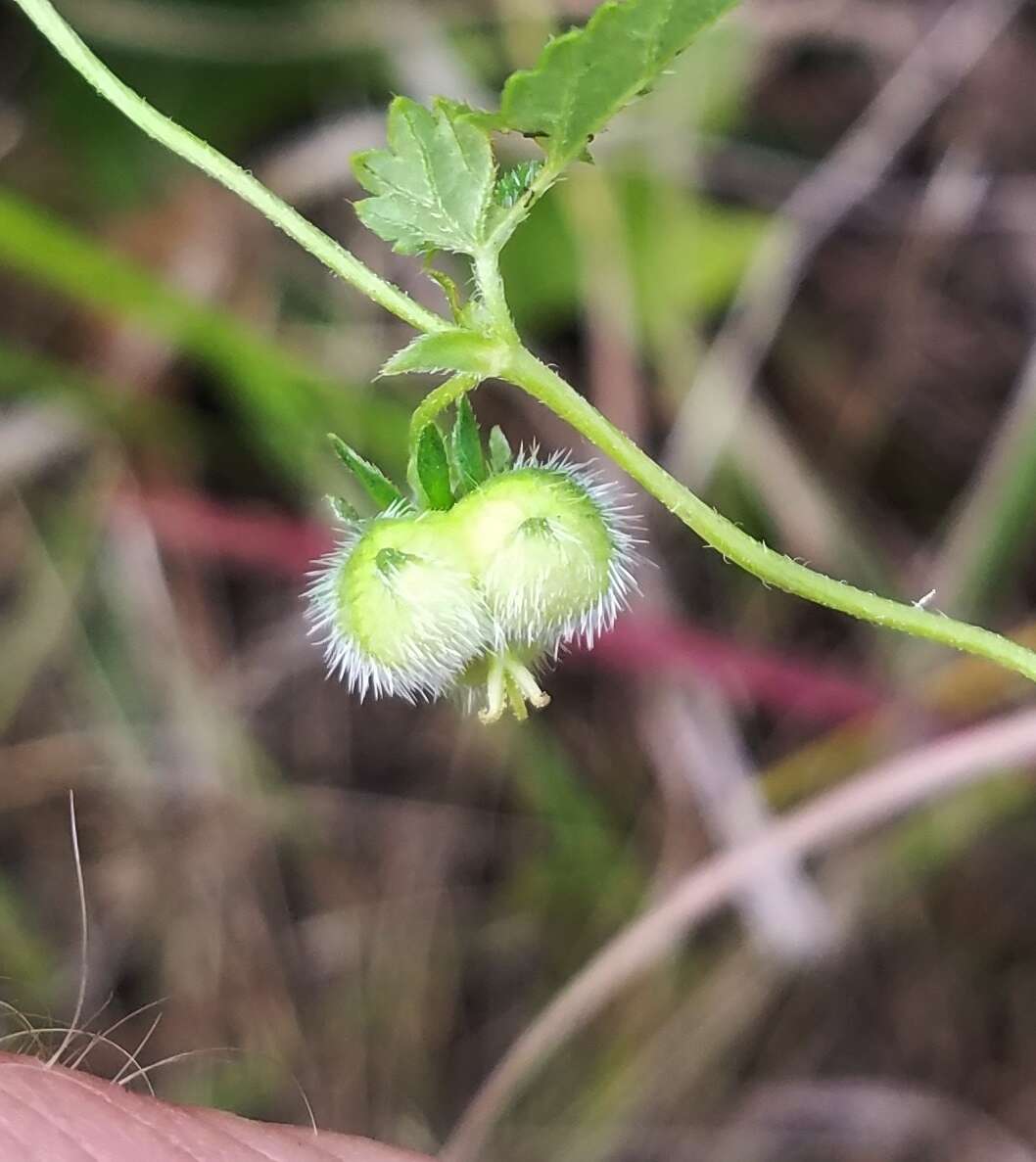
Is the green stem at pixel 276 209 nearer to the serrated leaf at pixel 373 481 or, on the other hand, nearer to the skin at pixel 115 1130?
the serrated leaf at pixel 373 481

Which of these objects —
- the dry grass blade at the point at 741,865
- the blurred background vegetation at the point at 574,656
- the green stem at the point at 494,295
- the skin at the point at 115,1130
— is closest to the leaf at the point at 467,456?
the green stem at the point at 494,295

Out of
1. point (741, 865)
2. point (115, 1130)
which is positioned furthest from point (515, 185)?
point (741, 865)

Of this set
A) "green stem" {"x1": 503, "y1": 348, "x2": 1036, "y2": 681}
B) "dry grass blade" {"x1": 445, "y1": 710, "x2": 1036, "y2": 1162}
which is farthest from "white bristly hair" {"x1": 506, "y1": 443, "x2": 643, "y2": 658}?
"dry grass blade" {"x1": 445, "y1": 710, "x2": 1036, "y2": 1162}

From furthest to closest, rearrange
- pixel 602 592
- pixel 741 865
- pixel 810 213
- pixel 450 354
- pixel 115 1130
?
pixel 810 213, pixel 741 865, pixel 115 1130, pixel 602 592, pixel 450 354

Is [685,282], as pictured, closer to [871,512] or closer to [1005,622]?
[871,512]

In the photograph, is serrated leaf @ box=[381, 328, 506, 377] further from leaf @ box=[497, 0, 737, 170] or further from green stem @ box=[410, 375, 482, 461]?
leaf @ box=[497, 0, 737, 170]

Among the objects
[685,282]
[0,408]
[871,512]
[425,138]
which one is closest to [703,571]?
[871,512]

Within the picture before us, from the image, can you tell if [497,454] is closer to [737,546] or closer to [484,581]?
[484,581]
